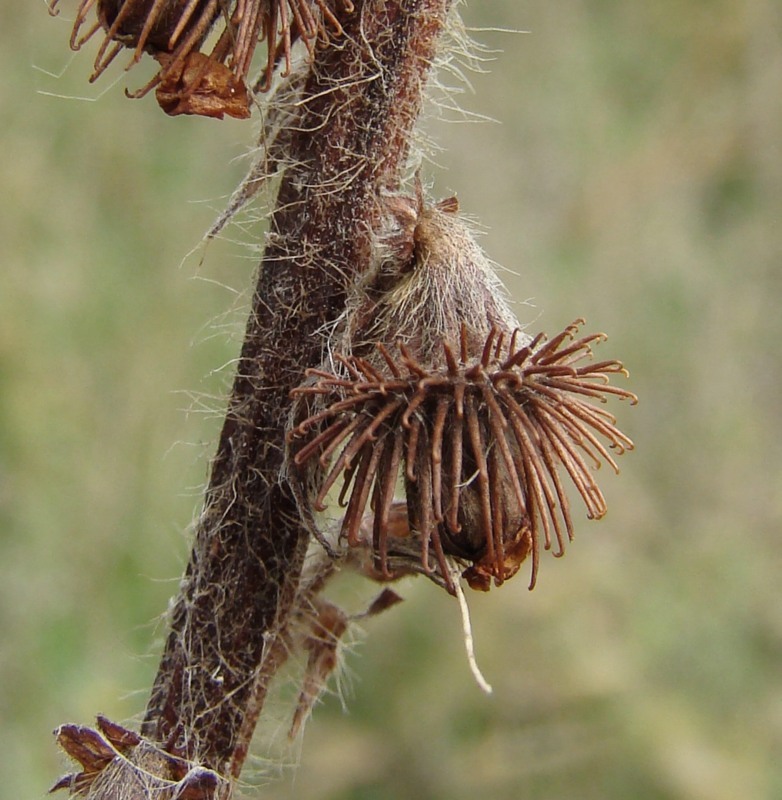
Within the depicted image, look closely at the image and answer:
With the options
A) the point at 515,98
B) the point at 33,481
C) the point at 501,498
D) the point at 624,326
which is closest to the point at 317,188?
the point at 501,498

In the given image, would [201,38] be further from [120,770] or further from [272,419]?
A: [120,770]

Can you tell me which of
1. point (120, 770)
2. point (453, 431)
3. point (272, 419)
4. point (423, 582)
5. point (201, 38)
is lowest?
point (423, 582)

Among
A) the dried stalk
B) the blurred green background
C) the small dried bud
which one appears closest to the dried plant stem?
the dried stalk

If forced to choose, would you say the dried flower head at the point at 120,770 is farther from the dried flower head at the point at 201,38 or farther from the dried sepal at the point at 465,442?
the dried flower head at the point at 201,38

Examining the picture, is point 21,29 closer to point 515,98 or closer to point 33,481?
point 33,481

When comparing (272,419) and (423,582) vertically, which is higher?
(272,419)

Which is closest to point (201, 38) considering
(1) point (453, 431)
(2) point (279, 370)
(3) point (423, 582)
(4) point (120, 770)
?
(2) point (279, 370)
